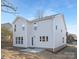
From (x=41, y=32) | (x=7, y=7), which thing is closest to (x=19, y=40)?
(x=41, y=32)

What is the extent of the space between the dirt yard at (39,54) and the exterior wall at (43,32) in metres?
0.09

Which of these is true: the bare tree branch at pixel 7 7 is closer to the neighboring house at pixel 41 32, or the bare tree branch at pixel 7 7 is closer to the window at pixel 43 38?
the neighboring house at pixel 41 32

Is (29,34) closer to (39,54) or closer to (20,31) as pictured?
(20,31)

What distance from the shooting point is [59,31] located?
2.10 meters

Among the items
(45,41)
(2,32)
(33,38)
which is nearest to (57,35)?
(45,41)

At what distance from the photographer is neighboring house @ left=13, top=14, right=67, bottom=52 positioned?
2098 mm

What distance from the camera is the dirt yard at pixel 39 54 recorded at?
6.66 feet

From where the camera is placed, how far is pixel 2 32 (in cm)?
230

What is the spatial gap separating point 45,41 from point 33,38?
0.51 feet

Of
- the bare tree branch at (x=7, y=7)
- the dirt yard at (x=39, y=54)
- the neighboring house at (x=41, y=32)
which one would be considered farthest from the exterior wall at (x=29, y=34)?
the bare tree branch at (x=7, y=7)

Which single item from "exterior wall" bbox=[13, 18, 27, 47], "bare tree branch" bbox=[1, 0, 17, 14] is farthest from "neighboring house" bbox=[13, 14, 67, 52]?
"bare tree branch" bbox=[1, 0, 17, 14]

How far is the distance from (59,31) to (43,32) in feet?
0.65

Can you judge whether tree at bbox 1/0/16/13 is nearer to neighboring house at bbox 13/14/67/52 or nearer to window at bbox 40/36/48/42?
neighboring house at bbox 13/14/67/52

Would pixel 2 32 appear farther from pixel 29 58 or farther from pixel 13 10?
pixel 29 58
